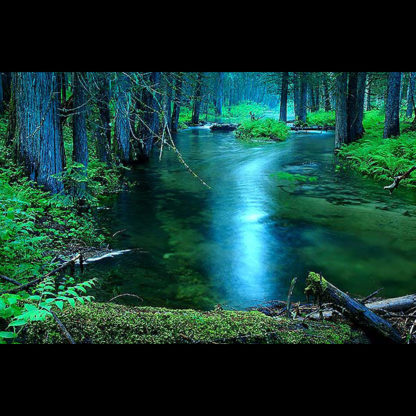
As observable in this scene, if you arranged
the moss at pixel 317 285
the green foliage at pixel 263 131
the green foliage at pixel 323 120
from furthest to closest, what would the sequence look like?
1. the green foliage at pixel 323 120
2. the green foliage at pixel 263 131
3. the moss at pixel 317 285

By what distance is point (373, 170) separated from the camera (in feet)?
48.4

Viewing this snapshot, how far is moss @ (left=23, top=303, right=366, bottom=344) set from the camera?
209cm

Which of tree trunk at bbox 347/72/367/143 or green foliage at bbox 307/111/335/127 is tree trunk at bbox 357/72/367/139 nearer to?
tree trunk at bbox 347/72/367/143

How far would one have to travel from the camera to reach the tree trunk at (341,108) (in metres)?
18.2

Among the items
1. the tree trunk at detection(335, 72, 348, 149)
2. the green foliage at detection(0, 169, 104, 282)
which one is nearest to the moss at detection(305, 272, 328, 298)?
the green foliage at detection(0, 169, 104, 282)

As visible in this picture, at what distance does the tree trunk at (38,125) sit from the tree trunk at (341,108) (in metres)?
14.7

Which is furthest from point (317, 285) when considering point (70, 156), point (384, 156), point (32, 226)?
point (384, 156)

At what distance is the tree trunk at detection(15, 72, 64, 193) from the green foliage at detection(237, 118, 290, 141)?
23691 millimetres

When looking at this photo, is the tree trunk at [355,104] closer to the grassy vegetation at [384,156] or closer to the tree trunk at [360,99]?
the tree trunk at [360,99]

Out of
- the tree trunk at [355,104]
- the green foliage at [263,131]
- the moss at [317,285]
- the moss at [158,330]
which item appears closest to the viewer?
the moss at [158,330]

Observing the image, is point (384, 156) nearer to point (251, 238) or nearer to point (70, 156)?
point (251, 238)

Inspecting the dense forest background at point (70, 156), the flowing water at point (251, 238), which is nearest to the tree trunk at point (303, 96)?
the dense forest background at point (70, 156)
